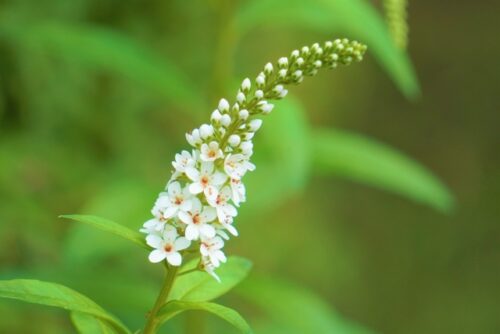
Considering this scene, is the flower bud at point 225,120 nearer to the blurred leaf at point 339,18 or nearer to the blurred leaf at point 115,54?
the blurred leaf at point 339,18

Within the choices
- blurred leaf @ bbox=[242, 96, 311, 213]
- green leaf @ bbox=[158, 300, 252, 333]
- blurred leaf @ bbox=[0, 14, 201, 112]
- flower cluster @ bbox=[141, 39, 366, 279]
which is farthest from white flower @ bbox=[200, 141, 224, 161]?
blurred leaf @ bbox=[0, 14, 201, 112]

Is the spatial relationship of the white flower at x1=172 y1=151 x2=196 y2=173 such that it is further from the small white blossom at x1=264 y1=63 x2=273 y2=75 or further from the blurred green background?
the blurred green background

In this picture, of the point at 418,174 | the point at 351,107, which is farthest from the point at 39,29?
the point at 351,107

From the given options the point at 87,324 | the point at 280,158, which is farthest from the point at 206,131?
the point at 280,158

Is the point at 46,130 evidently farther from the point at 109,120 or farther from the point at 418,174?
the point at 418,174

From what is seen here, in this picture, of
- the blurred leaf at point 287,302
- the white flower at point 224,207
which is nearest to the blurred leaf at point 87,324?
the white flower at point 224,207

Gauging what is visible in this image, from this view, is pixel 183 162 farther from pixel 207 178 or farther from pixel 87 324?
pixel 87 324
